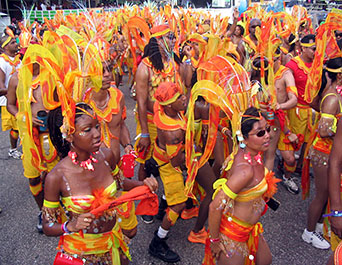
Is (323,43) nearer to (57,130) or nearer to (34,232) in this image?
(57,130)

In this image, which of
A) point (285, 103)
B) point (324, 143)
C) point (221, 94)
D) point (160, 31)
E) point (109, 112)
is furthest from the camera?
point (160, 31)

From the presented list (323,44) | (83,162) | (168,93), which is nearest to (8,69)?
(168,93)

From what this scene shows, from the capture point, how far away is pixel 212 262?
8.59ft

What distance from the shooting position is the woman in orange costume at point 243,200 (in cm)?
227

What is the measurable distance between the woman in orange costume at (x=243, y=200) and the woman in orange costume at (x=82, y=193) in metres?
0.54

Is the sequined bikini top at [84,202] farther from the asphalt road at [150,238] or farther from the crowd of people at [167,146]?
the asphalt road at [150,238]

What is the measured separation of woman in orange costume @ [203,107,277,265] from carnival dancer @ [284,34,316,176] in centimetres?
263

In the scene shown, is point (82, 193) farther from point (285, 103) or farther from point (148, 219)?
point (285, 103)

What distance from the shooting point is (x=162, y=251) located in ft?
11.0

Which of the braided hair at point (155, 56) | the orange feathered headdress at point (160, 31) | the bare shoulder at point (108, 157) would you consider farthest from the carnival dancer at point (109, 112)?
the orange feathered headdress at point (160, 31)

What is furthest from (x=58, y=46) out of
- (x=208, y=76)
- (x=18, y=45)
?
(x=18, y=45)

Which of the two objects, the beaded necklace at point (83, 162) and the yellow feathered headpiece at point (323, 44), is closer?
the beaded necklace at point (83, 162)

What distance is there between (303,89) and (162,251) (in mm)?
3185

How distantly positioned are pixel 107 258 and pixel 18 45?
14.6 ft
